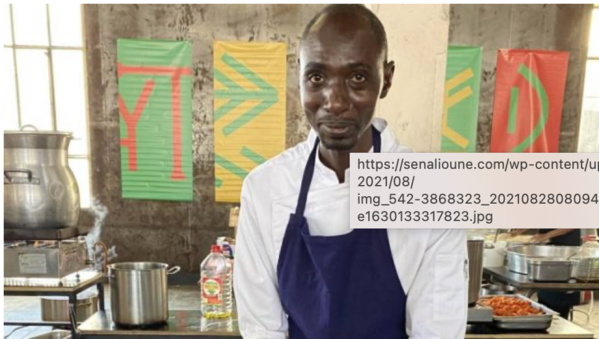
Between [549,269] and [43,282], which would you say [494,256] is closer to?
[549,269]

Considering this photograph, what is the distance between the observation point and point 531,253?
2037 millimetres

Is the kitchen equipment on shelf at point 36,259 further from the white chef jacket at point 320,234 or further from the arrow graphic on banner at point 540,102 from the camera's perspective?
the arrow graphic on banner at point 540,102

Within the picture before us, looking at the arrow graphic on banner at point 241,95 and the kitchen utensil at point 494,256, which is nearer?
the kitchen utensil at point 494,256

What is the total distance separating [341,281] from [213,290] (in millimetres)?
1064

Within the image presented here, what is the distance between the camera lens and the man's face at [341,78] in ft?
1.65

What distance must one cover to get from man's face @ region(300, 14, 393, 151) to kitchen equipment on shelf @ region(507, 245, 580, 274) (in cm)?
176

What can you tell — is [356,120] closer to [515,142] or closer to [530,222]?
[530,222]

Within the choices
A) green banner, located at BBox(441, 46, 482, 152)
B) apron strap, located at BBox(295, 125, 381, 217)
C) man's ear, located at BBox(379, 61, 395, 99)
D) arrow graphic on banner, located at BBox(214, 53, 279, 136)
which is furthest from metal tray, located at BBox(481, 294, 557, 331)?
arrow graphic on banner, located at BBox(214, 53, 279, 136)

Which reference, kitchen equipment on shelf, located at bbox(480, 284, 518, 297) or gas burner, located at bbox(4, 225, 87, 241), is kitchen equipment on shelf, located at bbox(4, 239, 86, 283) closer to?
gas burner, located at bbox(4, 225, 87, 241)

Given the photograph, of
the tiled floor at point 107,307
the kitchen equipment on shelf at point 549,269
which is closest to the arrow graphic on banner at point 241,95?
the tiled floor at point 107,307

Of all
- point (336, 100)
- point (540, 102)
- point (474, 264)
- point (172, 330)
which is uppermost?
point (540, 102)

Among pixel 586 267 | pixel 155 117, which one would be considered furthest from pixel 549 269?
pixel 155 117

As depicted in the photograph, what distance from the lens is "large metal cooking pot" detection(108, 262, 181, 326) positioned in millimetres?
1491

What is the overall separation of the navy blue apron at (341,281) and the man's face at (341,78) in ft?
0.46
